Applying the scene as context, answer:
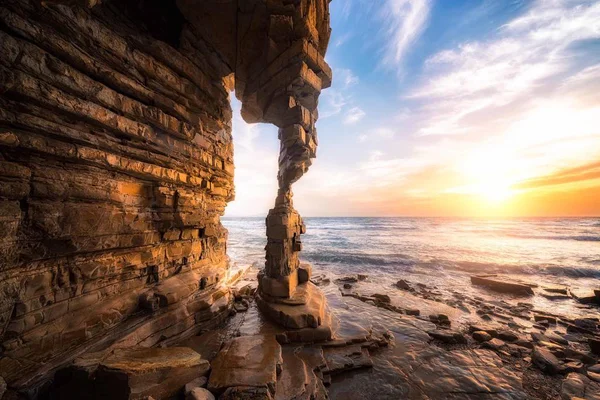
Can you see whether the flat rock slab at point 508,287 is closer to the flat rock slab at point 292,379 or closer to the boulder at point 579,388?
the boulder at point 579,388

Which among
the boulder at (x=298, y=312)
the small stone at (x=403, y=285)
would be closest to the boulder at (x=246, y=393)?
the boulder at (x=298, y=312)

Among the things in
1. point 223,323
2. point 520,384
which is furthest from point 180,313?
point 520,384

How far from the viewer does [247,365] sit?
3691 mm

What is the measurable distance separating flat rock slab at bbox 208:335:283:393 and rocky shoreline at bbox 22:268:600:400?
0.06 feet

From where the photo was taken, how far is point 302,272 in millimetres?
7422

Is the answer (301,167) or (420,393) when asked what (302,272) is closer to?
(301,167)

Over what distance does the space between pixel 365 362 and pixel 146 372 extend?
4075 millimetres

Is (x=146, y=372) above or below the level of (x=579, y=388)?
above

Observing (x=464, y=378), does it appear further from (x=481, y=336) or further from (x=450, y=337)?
(x=481, y=336)

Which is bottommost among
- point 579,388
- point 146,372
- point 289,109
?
point 579,388

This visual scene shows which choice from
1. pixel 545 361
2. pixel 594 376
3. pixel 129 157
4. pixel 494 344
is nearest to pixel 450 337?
pixel 494 344

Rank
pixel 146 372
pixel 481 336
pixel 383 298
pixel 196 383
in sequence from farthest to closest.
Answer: pixel 383 298, pixel 481 336, pixel 196 383, pixel 146 372

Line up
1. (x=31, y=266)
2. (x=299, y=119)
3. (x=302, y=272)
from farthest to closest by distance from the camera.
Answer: (x=302, y=272)
(x=299, y=119)
(x=31, y=266)

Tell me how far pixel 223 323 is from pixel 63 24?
6939 millimetres
